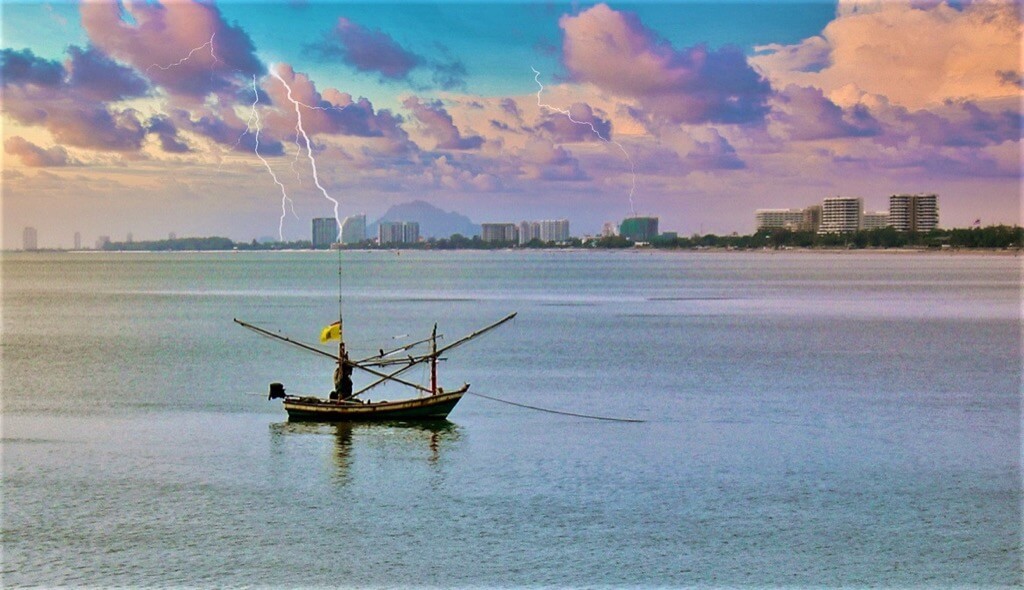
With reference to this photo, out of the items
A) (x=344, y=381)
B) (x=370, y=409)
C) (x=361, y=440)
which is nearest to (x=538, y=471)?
(x=361, y=440)

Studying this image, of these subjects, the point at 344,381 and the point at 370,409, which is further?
the point at 344,381

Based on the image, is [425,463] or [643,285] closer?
[425,463]

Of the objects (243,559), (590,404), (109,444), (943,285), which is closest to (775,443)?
(590,404)

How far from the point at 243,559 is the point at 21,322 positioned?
8499 centimetres

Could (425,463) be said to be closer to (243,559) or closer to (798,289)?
(243,559)

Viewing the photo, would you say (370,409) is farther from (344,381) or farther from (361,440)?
(361,440)

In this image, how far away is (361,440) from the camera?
42469 millimetres

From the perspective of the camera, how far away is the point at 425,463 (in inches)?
1519

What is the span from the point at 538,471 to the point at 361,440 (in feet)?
26.8

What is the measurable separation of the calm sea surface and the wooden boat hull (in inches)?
27.8

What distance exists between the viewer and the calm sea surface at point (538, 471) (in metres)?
28.3

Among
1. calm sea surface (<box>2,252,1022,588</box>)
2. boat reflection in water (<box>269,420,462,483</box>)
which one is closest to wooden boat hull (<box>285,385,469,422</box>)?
boat reflection in water (<box>269,420,462,483</box>)

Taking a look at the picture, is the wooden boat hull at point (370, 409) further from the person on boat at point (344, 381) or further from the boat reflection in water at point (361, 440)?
the person on boat at point (344, 381)

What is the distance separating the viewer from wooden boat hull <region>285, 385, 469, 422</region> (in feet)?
148
